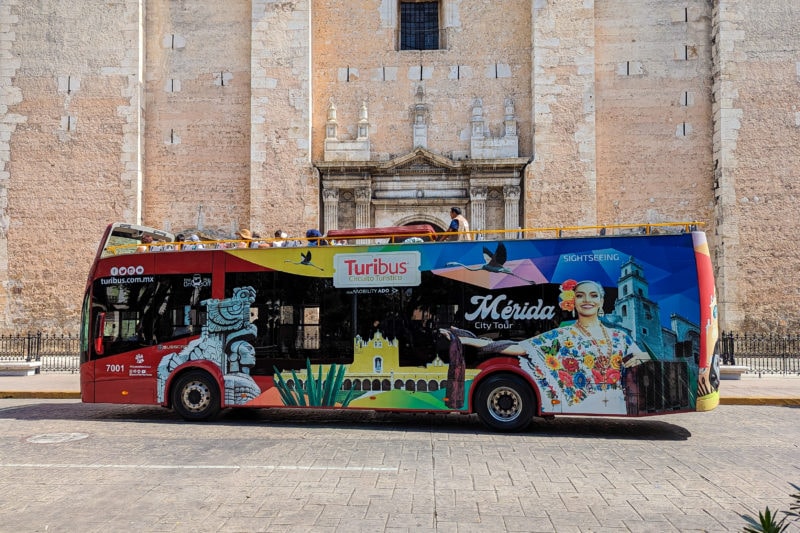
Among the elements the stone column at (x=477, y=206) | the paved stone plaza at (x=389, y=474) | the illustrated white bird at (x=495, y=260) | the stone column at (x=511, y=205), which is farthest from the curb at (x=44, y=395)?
the stone column at (x=511, y=205)

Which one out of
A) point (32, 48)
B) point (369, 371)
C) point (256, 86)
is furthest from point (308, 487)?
point (32, 48)

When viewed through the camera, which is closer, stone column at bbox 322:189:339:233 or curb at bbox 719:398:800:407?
curb at bbox 719:398:800:407

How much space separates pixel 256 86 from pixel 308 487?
616 inches

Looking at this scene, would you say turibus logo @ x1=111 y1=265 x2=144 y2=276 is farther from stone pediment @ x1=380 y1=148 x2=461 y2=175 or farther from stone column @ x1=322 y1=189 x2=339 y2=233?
stone pediment @ x1=380 y1=148 x2=461 y2=175

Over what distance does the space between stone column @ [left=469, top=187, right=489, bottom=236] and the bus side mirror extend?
11.4 m

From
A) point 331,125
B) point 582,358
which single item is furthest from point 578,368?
point 331,125

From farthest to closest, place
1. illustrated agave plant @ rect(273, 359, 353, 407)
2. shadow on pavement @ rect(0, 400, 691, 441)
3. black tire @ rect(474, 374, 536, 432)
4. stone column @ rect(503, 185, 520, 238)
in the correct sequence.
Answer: stone column @ rect(503, 185, 520, 238)
illustrated agave plant @ rect(273, 359, 353, 407)
shadow on pavement @ rect(0, 400, 691, 441)
black tire @ rect(474, 374, 536, 432)

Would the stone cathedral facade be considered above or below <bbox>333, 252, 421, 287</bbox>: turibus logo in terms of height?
above

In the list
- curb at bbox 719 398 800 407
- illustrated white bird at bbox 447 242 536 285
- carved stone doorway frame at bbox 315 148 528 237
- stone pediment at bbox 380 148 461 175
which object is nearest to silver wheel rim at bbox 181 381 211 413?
illustrated white bird at bbox 447 242 536 285

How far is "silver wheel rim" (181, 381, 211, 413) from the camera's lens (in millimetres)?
9695

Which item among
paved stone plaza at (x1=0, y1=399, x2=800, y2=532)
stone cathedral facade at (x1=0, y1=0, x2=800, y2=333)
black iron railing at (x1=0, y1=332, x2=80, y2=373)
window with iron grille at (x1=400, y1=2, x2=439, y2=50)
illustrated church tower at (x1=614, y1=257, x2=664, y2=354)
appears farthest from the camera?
window with iron grille at (x1=400, y1=2, x2=439, y2=50)

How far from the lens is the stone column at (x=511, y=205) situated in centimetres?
1878

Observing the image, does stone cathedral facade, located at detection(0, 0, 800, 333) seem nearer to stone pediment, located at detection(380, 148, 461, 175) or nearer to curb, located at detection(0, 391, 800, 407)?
stone pediment, located at detection(380, 148, 461, 175)

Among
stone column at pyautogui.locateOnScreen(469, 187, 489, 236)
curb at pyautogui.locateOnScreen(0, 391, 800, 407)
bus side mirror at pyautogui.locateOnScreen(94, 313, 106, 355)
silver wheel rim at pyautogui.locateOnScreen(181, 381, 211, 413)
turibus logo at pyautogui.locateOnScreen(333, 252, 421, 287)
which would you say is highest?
stone column at pyautogui.locateOnScreen(469, 187, 489, 236)
